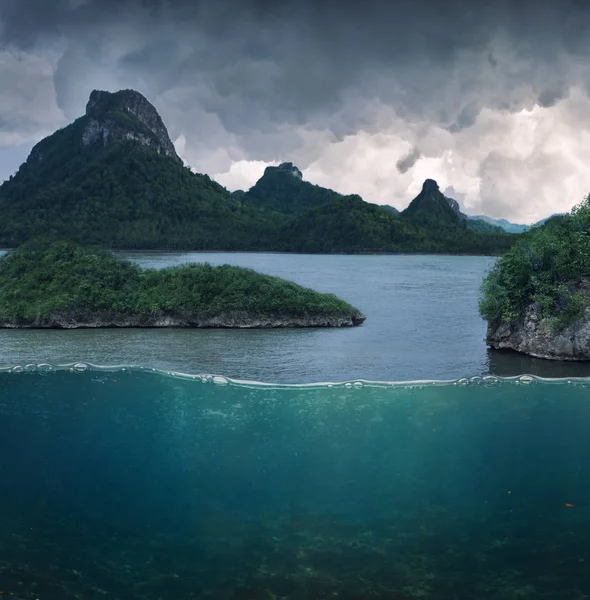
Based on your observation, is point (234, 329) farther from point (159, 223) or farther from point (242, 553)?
point (159, 223)

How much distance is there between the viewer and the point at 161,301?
2370cm

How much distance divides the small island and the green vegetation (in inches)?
257

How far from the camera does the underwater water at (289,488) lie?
7.89 m

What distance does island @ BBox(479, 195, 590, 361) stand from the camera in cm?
1769

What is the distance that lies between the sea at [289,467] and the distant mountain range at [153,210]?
47.6 meters

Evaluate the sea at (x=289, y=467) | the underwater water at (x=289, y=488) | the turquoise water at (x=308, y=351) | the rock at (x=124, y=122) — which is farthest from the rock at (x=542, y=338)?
the rock at (x=124, y=122)

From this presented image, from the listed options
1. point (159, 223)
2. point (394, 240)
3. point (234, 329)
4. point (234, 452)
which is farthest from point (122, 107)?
point (234, 452)

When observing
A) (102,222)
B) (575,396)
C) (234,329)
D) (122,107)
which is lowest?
(575,396)

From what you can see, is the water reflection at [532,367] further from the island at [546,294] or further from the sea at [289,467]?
the island at [546,294]

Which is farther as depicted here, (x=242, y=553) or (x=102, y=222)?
(x=102, y=222)

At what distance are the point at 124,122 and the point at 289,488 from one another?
12182cm

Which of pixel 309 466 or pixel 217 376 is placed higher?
pixel 217 376

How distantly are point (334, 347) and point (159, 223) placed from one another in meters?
67.1

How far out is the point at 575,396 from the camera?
15719 mm
